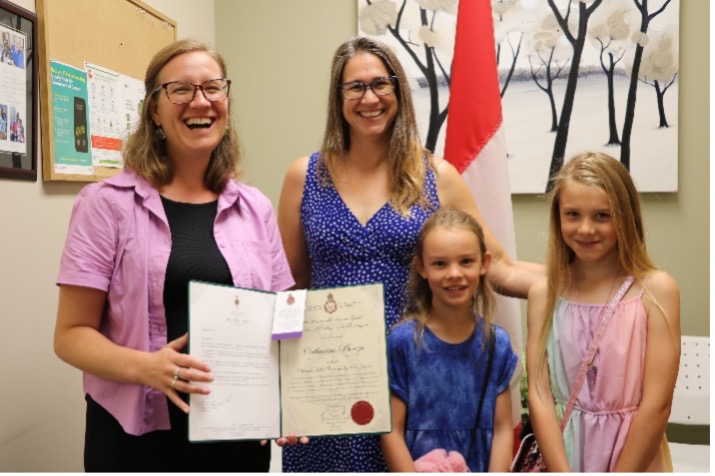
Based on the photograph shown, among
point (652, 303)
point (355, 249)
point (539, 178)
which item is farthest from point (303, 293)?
point (539, 178)

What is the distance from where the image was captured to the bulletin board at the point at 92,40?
2.29 m

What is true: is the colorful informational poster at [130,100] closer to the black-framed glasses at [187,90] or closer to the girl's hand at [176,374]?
the black-framed glasses at [187,90]

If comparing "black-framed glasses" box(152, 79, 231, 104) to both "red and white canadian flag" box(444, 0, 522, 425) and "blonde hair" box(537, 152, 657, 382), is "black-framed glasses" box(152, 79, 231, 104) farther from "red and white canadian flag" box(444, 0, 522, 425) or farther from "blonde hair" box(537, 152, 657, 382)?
"red and white canadian flag" box(444, 0, 522, 425)

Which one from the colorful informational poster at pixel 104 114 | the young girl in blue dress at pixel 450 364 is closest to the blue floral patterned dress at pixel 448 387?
the young girl in blue dress at pixel 450 364

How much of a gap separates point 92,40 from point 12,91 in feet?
1.99

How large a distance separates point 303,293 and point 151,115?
560 millimetres

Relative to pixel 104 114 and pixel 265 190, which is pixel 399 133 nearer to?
pixel 104 114

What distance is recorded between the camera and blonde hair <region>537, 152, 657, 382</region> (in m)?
1.67

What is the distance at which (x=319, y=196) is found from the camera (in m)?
1.94

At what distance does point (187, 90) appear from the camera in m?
1.61

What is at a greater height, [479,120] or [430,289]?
[479,120]

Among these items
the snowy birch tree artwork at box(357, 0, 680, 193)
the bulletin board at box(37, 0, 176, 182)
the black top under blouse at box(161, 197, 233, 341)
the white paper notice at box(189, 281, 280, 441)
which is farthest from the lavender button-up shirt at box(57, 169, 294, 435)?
the snowy birch tree artwork at box(357, 0, 680, 193)

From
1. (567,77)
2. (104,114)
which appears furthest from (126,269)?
(567,77)

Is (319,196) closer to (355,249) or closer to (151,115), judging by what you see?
(355,249)
